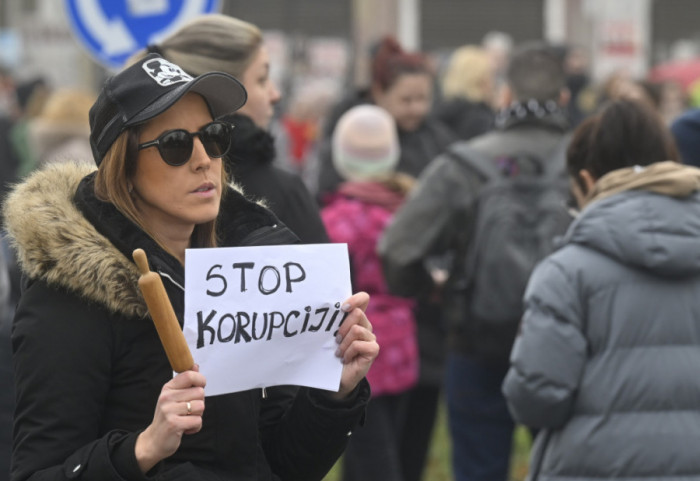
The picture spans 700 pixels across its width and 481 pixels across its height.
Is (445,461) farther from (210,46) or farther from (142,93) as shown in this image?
(142,93)

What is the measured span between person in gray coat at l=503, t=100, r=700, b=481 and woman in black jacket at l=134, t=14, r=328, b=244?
0.77 m

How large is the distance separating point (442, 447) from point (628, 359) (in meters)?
4.82

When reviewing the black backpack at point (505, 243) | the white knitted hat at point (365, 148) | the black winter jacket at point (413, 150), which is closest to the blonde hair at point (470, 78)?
the black winter jacket at point (413, 150)

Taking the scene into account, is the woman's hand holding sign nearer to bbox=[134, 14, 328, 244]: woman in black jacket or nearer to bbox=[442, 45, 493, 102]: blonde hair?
bbox=[134, 14, 328, 244]: woman in black jacket

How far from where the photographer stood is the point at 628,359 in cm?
389

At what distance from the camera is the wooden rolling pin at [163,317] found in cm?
241

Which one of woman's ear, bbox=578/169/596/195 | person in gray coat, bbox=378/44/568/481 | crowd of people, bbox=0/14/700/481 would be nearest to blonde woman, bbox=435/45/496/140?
crowd of people, bbox=0/14/700/481

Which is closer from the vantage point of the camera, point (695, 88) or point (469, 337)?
point (469, 337)

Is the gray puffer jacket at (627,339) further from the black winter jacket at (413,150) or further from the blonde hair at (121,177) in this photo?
the black winter jacket at (413,150)

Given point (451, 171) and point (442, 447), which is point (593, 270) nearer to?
point (451, 171)

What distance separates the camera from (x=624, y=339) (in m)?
3.89

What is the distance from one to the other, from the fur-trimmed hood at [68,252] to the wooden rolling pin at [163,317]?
0.66 feet

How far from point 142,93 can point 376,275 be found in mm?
3274

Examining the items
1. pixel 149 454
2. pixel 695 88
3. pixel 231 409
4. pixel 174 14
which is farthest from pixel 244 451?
pixel 695 88
